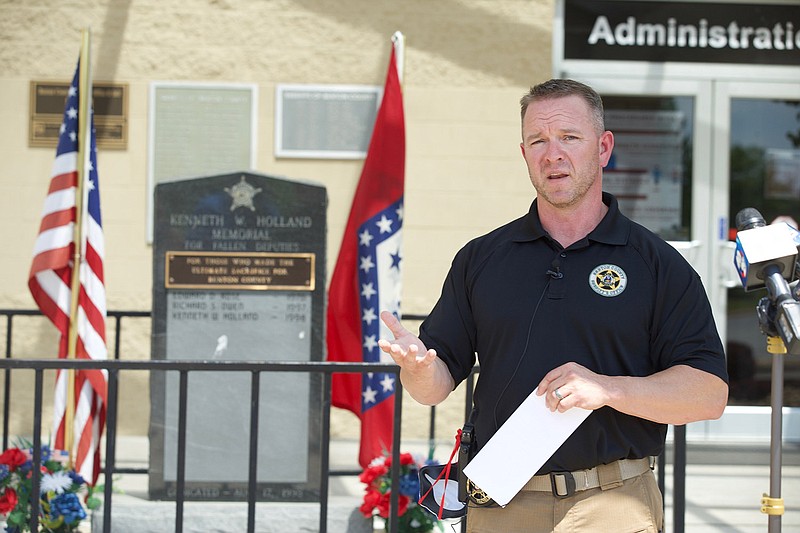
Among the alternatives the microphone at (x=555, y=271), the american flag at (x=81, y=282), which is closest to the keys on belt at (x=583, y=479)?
the microphone at (x=555, y=271)

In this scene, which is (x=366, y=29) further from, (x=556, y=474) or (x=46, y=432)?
(x=556, y=474)

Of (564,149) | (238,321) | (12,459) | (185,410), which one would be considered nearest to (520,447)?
(564,149)

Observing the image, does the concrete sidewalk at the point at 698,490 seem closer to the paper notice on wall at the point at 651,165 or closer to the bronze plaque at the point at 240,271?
the bronze plaque at the point at 240,271

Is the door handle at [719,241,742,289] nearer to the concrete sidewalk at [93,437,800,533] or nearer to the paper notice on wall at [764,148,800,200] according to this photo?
the paper notice on wall at [764,148,800,200]

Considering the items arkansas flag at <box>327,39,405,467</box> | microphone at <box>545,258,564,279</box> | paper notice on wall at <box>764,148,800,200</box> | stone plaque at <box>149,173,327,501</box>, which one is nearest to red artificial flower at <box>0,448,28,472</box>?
stone plaque at <box>149,173,327,501</box>

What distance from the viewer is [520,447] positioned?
2.17 metres

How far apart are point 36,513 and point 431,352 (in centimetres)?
211

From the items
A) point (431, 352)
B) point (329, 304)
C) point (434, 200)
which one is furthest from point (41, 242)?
point (431, 352)

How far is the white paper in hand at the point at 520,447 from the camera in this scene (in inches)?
84.7

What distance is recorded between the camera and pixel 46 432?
6.81m

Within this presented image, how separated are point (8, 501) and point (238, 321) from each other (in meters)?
1.37

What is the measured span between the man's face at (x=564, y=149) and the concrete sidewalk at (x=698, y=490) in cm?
265

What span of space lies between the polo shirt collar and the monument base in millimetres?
2736

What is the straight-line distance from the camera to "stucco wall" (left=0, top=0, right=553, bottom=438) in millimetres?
6867
